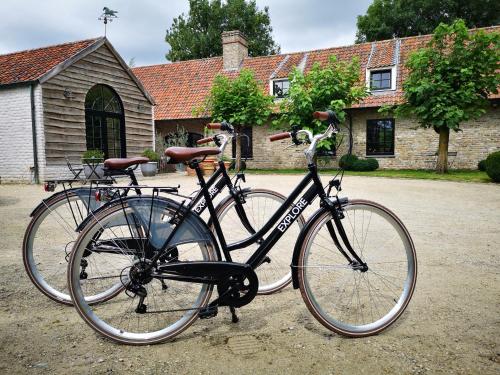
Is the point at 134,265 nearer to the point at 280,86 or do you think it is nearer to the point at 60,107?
the point at 60,107

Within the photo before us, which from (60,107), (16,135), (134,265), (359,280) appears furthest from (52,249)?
(16,135)

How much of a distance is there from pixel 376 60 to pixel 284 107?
616 cm

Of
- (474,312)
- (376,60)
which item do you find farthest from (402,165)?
(474,312)

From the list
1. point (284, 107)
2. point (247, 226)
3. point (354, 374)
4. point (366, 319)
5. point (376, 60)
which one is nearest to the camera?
point (354, 374)

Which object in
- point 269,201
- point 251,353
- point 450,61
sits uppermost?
point 450,61

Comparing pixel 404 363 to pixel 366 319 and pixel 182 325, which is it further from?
pixel 182 325

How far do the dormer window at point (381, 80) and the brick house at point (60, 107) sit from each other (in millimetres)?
12782

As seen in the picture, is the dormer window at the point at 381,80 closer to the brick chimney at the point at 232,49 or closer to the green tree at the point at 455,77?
the green tree at the point at 455,77

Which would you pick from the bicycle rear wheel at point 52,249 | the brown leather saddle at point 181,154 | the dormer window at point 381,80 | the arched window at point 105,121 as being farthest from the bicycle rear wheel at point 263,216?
the dormer window at point 381,80

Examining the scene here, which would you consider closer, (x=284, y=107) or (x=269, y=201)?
(x=269, y=201)

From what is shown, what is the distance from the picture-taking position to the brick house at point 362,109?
62.0 ft

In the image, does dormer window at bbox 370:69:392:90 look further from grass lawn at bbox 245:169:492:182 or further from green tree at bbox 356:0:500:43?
green tree at bbox 356:0:500:43

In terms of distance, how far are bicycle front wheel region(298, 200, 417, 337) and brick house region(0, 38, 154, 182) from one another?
1220 cm

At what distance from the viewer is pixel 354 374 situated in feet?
6.44
